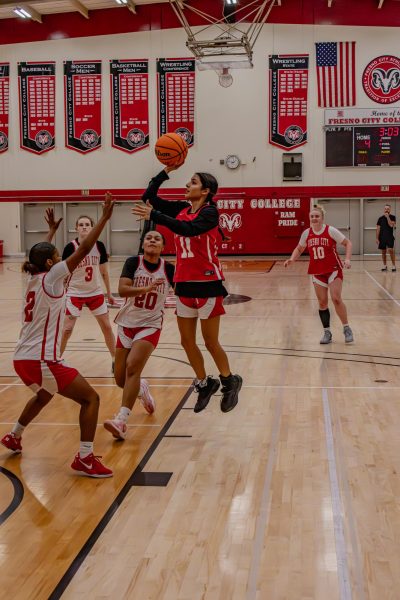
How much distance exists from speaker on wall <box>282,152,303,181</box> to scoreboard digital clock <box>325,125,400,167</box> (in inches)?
36.3

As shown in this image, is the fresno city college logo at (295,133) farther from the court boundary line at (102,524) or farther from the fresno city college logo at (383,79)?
the court boundary line at (102,524)

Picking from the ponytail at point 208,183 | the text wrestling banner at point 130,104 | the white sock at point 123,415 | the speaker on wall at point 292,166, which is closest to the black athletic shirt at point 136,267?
the ponytail at point 208,183

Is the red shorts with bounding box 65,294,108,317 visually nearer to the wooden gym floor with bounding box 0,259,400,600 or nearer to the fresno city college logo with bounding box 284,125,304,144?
the wooden gym floor with bounding box 0,259,400,600

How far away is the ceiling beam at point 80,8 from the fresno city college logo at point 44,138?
4155 millimetres

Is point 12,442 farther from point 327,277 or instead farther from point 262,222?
point 262,222

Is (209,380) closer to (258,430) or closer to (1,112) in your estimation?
(258,430)

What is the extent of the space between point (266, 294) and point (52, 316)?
11.0m

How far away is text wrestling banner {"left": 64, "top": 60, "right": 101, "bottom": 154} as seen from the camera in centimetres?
2617

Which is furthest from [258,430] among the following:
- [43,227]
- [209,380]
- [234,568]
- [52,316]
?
[43,227]

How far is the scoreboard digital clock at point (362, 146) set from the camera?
25.2 m

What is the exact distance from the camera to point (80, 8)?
25109 mm

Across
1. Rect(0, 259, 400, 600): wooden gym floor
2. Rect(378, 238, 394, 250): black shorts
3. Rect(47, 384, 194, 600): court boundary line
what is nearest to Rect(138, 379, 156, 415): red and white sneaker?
Rect(0, 259, 400, 600): wooden gym floor

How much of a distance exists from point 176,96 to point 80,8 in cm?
426

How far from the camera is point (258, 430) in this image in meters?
5.91
